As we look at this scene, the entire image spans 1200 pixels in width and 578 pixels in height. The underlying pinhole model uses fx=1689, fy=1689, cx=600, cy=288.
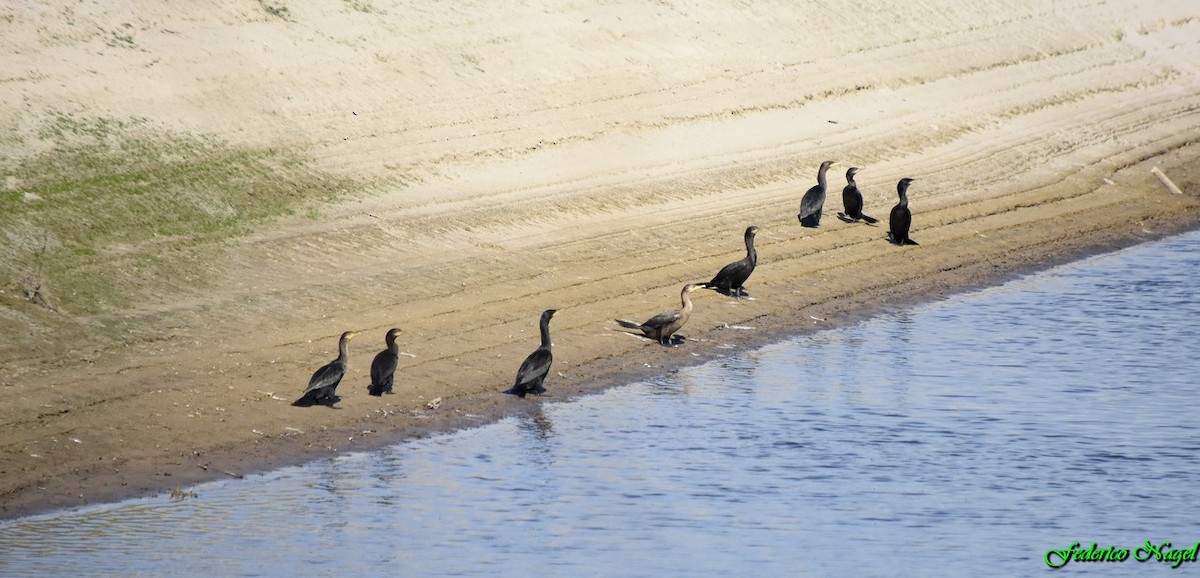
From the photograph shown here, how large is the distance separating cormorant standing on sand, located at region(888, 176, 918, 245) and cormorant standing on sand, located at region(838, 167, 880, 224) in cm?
47

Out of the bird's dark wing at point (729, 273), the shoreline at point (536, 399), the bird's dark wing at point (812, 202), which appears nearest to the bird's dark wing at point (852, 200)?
the bird's dark wing at point (812, 202)

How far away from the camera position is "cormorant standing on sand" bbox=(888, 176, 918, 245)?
20.4 metres

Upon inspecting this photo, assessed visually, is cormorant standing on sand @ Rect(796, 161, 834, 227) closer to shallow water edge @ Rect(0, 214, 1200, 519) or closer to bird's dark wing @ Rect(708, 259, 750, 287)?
shallow water edge @ Rect(0, 214, 1200, 519)

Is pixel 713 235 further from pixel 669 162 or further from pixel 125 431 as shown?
pixel 125 431

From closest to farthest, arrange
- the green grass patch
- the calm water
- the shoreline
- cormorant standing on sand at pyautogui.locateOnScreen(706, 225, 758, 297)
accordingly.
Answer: the calm water, the shoreline, the green grass patch, cormorant standing on sand at pyautogui.locateOnScreen(706, 225, 758, 297)

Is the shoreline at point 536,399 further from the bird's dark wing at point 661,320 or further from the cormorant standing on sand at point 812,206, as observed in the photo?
the cormorant standing on sand at point 812,206

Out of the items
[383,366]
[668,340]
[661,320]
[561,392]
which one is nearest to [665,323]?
[661,320]

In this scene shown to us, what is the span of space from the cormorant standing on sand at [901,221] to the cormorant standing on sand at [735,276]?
10.3ft

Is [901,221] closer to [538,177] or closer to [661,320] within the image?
[538,177]

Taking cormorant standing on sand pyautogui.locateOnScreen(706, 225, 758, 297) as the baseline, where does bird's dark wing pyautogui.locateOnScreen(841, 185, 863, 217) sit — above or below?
above

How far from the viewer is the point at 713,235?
19.8 meters

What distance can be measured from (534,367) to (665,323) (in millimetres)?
2111

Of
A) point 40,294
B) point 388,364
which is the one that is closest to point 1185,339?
point 388,364

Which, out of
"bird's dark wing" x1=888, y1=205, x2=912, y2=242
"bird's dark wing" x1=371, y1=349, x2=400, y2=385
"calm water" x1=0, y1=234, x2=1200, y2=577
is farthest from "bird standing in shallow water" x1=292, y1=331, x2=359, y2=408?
"bird's dark wing" x1=888, y1=205, x2=912, y2=242
